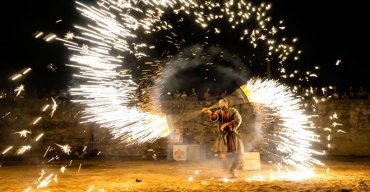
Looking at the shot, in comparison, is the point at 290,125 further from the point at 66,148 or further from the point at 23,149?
the point at 23,149

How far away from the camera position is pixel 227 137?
993 cm

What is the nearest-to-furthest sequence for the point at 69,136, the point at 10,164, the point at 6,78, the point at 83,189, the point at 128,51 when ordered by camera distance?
the point at 83,189 < the point at 10,164 < the point at 128,51 < the point at 69,136 < the point at 6,78

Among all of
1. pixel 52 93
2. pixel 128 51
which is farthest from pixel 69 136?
pixel 128 51

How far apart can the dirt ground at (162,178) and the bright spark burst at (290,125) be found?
1559 millimetres

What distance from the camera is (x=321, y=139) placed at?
16.1 metres

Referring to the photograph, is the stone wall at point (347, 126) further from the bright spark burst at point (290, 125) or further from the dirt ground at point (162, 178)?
the dirt ground at point (162, 178)

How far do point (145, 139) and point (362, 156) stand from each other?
8078 mm

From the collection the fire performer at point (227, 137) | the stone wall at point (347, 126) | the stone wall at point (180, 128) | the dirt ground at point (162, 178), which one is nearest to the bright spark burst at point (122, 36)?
the dirt ground at point (162, 178)

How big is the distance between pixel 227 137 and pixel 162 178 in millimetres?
1788

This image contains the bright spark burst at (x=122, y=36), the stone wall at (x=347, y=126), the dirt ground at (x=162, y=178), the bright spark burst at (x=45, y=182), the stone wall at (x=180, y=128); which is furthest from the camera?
the stone wall at (x=347, y=126)

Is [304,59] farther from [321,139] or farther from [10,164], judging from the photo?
[10,164]

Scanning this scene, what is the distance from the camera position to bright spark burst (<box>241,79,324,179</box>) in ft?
41.8

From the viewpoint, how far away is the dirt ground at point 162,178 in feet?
26.9

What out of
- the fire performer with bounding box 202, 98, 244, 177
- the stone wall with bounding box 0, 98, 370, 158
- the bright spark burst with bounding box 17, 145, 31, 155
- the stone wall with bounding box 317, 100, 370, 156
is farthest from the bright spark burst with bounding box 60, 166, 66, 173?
the stone wall with bounding box 317, 100, 370, 156
